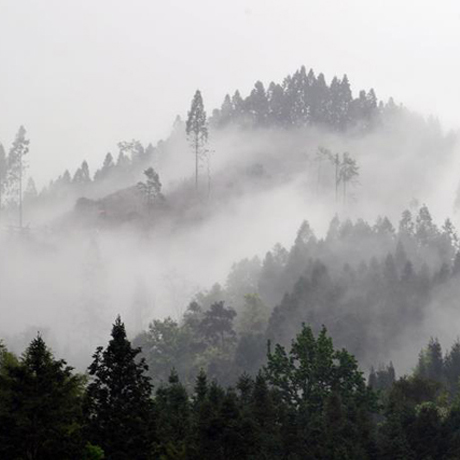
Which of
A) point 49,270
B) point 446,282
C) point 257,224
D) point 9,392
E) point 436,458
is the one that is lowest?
point 436,458

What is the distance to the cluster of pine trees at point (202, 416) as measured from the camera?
3575cm

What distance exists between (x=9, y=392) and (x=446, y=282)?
104m

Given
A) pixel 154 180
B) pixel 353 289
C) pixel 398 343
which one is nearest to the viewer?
pixel 398 343

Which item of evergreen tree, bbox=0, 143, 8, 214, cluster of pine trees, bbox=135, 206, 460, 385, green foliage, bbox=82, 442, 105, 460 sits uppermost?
evergreen tree, bbox=0, 143, 8, 214

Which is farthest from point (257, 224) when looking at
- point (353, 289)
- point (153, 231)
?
point (353, 289)

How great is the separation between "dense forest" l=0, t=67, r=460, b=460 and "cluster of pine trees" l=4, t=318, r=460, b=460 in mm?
90

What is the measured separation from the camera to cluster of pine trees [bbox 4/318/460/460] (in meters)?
35.8

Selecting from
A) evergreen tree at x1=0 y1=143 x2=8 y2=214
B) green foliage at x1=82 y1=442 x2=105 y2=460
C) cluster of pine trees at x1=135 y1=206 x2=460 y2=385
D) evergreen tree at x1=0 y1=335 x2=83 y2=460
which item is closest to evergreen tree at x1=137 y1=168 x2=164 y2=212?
evergreen tree at x1=0 y1=143 x2=8 y2=214

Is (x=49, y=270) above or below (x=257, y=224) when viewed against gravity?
below

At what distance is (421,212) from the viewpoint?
15500cm

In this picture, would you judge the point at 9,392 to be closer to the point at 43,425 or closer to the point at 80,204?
the point at 43,425

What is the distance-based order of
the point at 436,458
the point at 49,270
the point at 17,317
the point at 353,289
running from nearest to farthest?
the point at 436,458 → the point at 353,289 → the point at 17,317 → the point at 49,270

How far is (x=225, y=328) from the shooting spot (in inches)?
5049

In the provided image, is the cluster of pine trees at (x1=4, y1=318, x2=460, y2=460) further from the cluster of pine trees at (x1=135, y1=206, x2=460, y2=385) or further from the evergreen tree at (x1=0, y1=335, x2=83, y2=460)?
the cluster of pine trees at (x1=135, y1=206, x2=460, y2=385)
